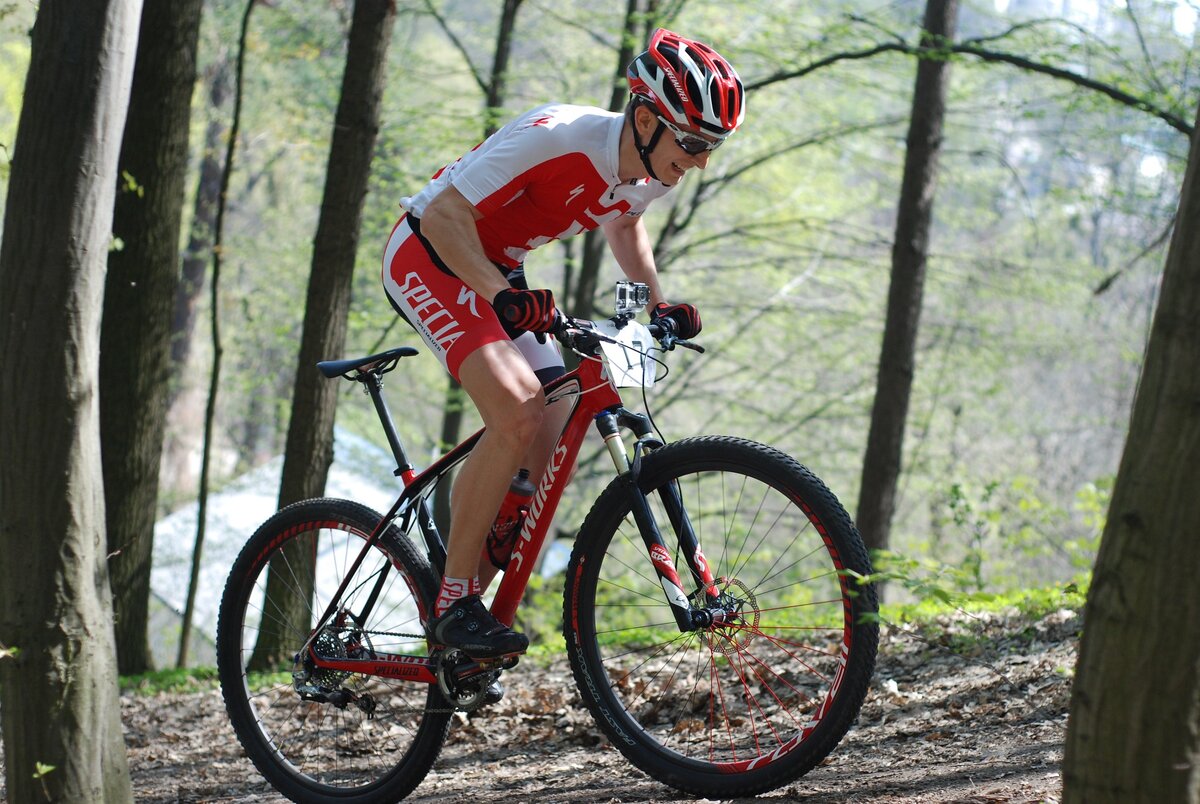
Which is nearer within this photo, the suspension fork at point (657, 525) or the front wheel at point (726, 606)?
the front wheel at point (726, 606)

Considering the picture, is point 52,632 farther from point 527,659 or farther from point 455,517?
point 527,659

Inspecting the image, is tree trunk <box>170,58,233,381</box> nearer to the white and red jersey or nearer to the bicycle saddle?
the bicycle saddle

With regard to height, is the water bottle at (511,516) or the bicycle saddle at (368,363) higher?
the bicycle saddle at (368,363)

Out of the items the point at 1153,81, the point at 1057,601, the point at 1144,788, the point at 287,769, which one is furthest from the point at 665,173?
the point at 1153,81

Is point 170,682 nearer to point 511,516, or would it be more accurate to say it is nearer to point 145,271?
point 145,271

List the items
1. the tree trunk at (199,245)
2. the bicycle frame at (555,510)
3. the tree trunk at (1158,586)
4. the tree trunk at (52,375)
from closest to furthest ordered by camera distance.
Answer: the tree trunk at (1158,586) < the tree trunk at (52,375) < the bicycle frame at (555,510) < the tree trunk at (199,245)

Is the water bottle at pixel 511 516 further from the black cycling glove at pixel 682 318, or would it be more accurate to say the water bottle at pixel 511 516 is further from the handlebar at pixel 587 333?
the black cycling glove at pixel 682 318

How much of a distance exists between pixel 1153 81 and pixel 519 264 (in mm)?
7044

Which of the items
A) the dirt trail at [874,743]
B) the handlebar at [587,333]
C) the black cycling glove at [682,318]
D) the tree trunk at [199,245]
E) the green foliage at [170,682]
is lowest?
the green foliage at [170,682]

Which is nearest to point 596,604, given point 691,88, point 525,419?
point 525,419

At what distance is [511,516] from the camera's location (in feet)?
12.3

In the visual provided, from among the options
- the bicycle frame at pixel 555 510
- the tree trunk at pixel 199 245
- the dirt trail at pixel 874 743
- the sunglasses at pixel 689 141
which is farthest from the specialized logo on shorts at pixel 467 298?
the tree trunk at pixel 199 245

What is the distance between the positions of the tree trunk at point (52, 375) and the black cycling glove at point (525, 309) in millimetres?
1133

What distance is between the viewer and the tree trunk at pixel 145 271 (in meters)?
6.46
